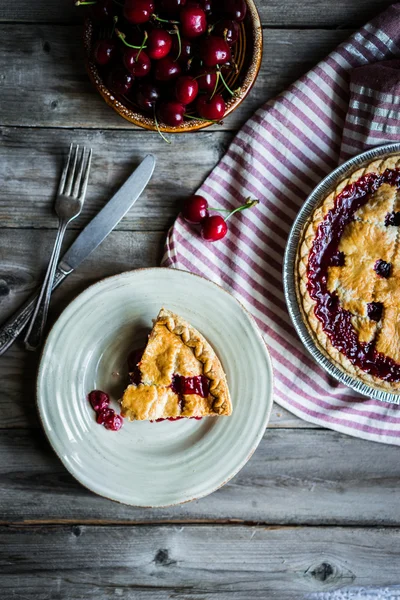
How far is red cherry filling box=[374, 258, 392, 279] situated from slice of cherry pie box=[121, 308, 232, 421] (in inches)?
30.5

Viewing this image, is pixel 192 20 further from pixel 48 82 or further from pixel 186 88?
pixel 48 82

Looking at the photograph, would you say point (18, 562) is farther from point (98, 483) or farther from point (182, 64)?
point (182, 64)

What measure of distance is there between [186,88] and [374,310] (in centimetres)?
116

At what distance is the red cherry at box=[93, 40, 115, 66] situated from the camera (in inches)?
86.5

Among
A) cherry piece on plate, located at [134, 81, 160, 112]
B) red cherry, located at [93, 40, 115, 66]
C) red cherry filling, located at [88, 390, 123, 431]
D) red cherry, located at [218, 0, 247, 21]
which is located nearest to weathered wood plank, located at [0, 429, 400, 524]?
red cherry filling, located at [88, 390, 123, 431]

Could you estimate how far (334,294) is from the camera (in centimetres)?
236

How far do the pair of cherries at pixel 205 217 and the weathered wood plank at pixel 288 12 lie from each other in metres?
0.83

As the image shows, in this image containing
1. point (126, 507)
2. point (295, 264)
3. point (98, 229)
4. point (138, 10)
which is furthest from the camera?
point (126, 507)

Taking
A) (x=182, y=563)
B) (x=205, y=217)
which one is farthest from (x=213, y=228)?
(x=182, y=563)

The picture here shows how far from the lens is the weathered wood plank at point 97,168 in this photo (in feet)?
8.10

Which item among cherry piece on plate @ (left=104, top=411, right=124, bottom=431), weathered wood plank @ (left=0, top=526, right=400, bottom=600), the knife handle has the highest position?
the knife handle

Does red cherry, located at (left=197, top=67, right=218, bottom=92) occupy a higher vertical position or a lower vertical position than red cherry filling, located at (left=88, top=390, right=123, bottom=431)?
higher

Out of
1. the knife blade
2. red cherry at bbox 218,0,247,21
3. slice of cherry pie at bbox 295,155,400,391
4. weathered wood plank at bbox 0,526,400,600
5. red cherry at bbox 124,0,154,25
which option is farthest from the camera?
weathered wood plank at bbox 0,526,400,600

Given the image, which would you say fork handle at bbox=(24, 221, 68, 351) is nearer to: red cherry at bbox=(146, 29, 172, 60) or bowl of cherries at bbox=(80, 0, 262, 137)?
bowl of cherries at bbox=(80, 0, 262, 137)
